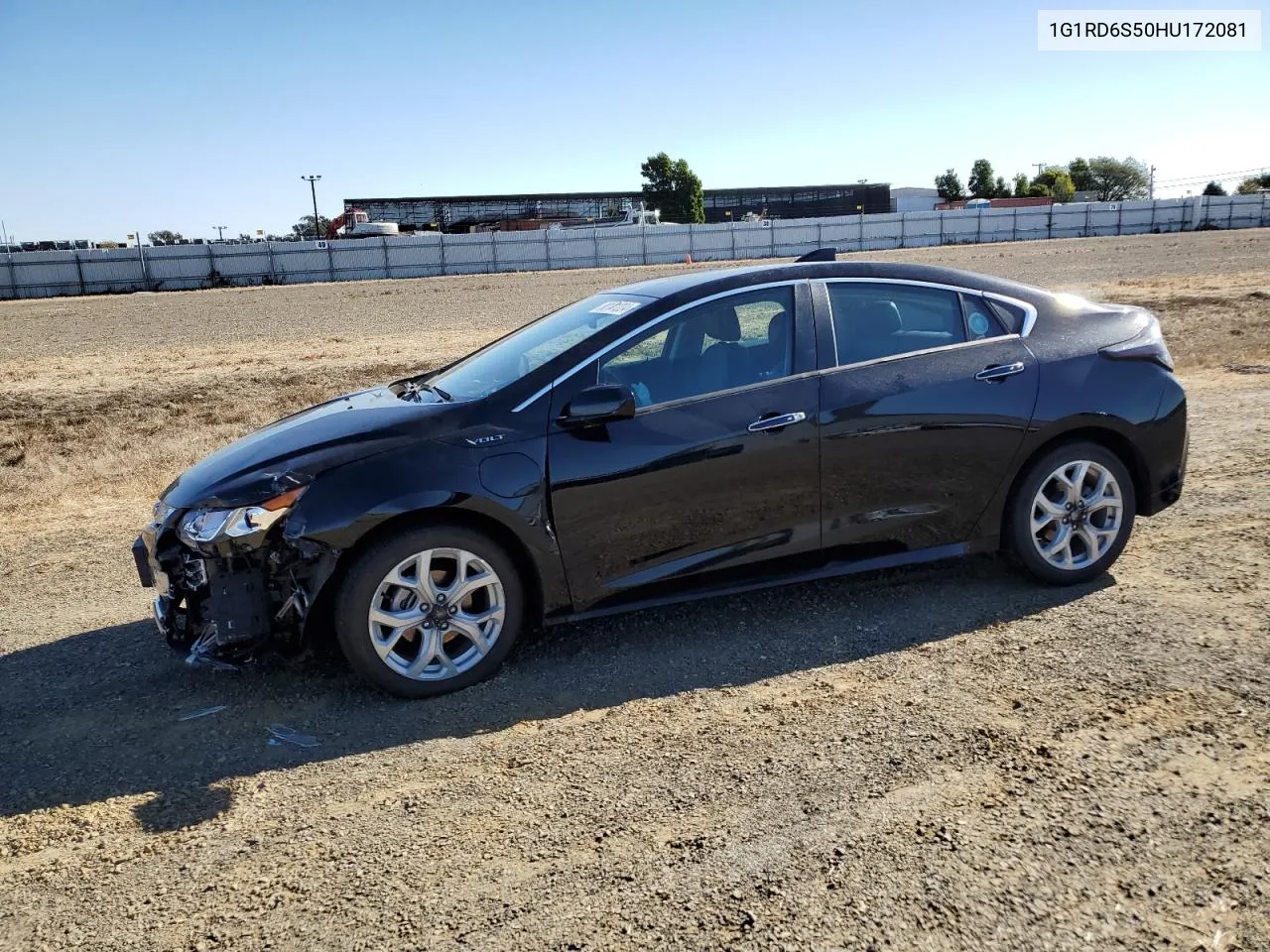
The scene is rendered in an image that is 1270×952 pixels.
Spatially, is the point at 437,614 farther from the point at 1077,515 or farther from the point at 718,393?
the point at 1077,515

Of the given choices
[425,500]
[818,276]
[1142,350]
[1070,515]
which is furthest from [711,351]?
[1142,350]

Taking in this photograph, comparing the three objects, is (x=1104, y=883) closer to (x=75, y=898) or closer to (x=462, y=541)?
(x=462, y=541)

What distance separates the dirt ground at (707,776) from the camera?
8.85 ft

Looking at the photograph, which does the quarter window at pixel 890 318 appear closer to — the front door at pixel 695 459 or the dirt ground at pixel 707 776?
the front door at pixel 695 459

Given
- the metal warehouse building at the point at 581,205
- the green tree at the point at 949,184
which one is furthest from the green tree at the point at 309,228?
the green tree at the point at 949,184

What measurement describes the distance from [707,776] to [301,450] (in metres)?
2.13

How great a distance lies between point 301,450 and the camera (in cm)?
413

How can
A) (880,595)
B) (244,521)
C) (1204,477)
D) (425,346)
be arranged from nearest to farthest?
(244,521) → (880,595) → (1204,477) → (425,346)

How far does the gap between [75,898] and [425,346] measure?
12.7 metres

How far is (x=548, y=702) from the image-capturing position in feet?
13.1

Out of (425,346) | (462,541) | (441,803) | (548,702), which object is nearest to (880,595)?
(548,702)

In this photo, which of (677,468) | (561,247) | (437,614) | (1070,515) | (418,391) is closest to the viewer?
(437,614)

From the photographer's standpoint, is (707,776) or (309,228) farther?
(309,228)

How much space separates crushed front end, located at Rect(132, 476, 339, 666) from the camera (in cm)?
389
